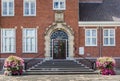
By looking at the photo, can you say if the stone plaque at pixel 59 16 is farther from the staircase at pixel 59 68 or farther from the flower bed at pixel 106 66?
the flower bed at pixel 106 66

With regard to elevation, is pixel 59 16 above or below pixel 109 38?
above

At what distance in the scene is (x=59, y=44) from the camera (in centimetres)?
3484

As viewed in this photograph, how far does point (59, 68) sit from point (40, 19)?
18.3ft

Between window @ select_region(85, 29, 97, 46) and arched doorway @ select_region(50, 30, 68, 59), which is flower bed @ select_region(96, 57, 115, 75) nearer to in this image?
window @ select_region(85, 29, 97, 46)

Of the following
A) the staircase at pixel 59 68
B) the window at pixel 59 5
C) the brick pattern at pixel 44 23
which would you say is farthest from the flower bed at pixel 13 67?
the window at pixel 59 5

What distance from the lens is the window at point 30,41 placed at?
1353 inches

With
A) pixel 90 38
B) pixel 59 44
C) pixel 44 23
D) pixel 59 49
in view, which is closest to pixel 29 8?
pixel 44 23

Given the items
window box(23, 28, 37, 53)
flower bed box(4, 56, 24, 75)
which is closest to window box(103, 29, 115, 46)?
window box(23, 28, 37, 53)

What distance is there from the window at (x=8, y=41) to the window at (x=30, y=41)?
1.07m

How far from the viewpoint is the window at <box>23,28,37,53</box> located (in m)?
34.4

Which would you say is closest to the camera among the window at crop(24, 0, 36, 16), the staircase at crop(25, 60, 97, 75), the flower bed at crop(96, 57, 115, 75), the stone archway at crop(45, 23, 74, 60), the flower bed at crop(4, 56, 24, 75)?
the flower bed at crop(4, 56, 24, 75)

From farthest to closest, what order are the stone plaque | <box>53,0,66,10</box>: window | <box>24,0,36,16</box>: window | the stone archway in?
<box>24,0,36,16</box>: window
<box>53,0,66,10</box>: window
the stone plaque
the stone archway

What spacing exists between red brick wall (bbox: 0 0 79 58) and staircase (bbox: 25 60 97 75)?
1784 millimetres

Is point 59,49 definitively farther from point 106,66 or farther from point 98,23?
point 106,66
